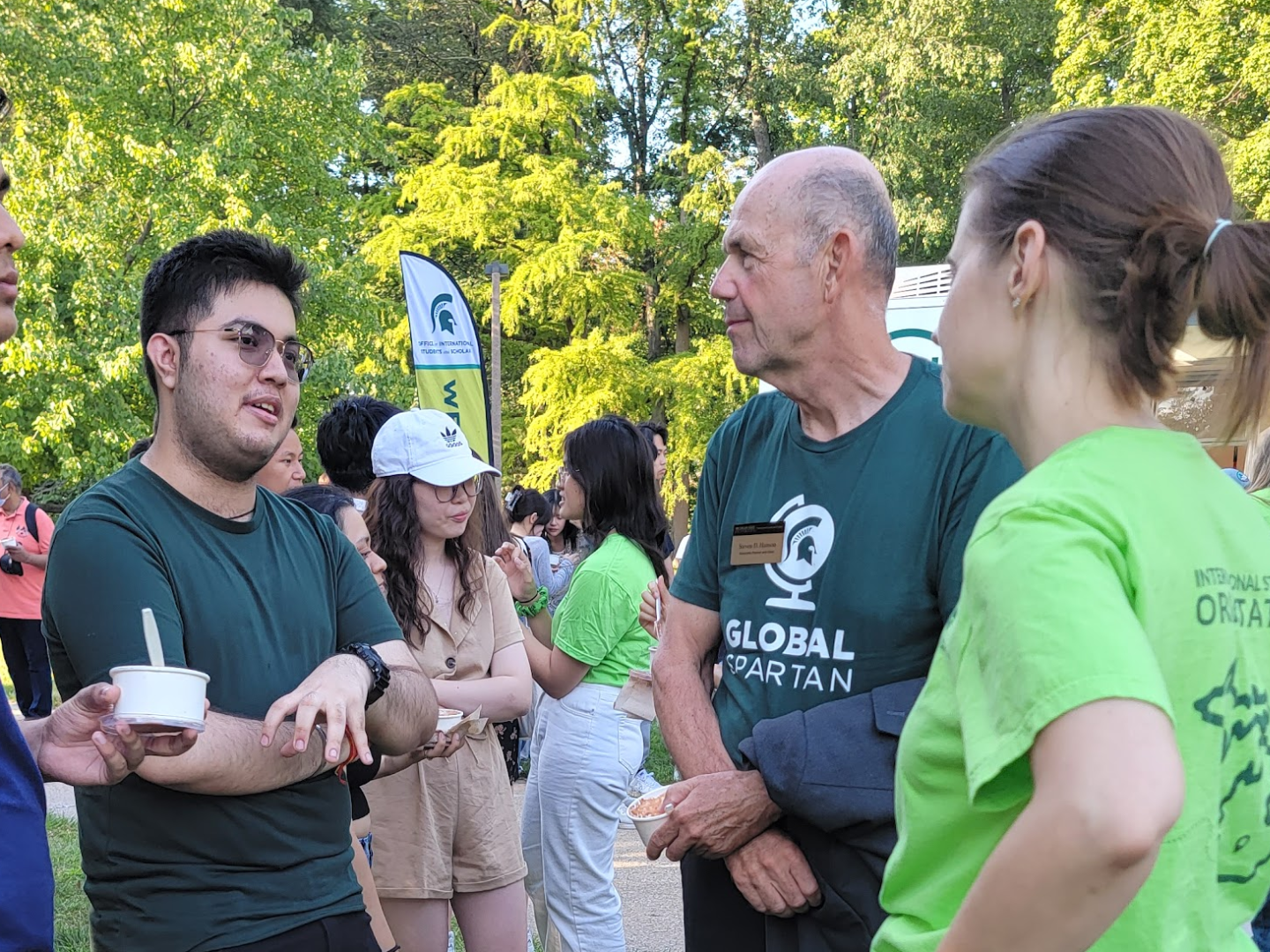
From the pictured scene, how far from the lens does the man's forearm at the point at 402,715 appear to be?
2.65m

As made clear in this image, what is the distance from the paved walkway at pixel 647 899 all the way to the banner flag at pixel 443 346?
5.39 m

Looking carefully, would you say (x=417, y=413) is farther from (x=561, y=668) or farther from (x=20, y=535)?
(x=20, y=535)

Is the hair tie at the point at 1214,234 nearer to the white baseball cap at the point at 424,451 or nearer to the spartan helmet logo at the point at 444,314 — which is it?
the white baseball cap at the point at 424,451

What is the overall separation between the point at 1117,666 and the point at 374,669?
1.86m

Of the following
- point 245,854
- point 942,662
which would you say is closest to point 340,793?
point 245,854

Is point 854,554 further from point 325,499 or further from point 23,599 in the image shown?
point 23,599

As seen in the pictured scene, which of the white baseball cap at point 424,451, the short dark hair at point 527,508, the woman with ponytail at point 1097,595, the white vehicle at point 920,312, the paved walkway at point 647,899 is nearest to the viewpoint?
the woman with ponytail at point 1097,595

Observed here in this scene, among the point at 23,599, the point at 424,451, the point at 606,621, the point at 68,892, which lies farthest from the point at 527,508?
the point at 424,451

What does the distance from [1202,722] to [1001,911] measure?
31 cm

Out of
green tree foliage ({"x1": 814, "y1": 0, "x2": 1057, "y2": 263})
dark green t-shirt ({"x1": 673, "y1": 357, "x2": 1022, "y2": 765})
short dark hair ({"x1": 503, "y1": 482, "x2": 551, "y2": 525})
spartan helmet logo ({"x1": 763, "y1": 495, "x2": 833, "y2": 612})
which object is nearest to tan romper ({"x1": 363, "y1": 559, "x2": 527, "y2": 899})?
dark green t-shirt ({"x1": 673, "y1": 357, "x2": 1022, "y2": 765})

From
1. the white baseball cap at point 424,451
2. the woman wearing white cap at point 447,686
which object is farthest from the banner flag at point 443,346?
the woman wearing white cap at point 447,686

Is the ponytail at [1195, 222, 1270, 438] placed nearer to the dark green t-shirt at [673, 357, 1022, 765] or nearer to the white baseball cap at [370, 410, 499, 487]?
the dark green t-shirt at [673, 357, 1022, 765]

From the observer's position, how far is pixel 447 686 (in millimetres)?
3951

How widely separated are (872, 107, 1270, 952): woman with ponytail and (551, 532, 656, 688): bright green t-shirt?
3.27 meters
